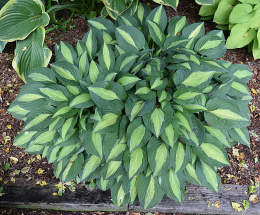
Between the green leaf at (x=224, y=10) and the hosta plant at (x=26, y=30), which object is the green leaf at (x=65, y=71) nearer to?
the hosta plant at (x=26, y=30)

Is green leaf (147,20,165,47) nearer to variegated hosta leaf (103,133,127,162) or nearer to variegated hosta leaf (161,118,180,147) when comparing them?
variegated hosta leaf (161,118,180,147)

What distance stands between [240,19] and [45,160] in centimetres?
261

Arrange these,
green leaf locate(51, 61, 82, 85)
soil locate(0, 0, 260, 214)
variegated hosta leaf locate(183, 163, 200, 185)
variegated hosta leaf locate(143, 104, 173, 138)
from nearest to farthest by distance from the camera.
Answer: variegated hosta leaf locate(143, 104, 173, 138) → green leaf locate(51, 61, 82, 85) → variegated hosta leaf locate(183, 163, 200, 185) → soil locate(0, 0, 260, 214)

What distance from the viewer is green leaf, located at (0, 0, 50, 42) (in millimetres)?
2225

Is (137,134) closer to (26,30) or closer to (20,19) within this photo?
(26,30)

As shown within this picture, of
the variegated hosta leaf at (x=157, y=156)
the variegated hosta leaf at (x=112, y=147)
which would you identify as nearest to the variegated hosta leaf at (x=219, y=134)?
the variegated hosta leaf at (x=157, y=156)

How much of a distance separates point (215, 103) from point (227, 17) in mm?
1571

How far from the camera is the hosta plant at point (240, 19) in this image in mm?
2598

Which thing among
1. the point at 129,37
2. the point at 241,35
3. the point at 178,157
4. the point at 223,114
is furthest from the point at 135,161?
the point at 241,35

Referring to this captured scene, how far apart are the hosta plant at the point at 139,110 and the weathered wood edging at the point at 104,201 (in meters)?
0.46

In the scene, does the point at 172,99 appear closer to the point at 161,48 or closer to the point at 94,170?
the point at 161,48

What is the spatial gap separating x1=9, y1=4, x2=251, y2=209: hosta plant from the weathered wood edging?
18.1 inches

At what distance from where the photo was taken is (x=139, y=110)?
5.34ft

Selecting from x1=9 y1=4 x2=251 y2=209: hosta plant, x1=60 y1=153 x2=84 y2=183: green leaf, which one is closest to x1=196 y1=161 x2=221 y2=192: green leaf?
x1=9 y1=4 x2=251 y2=209: hosta plant
